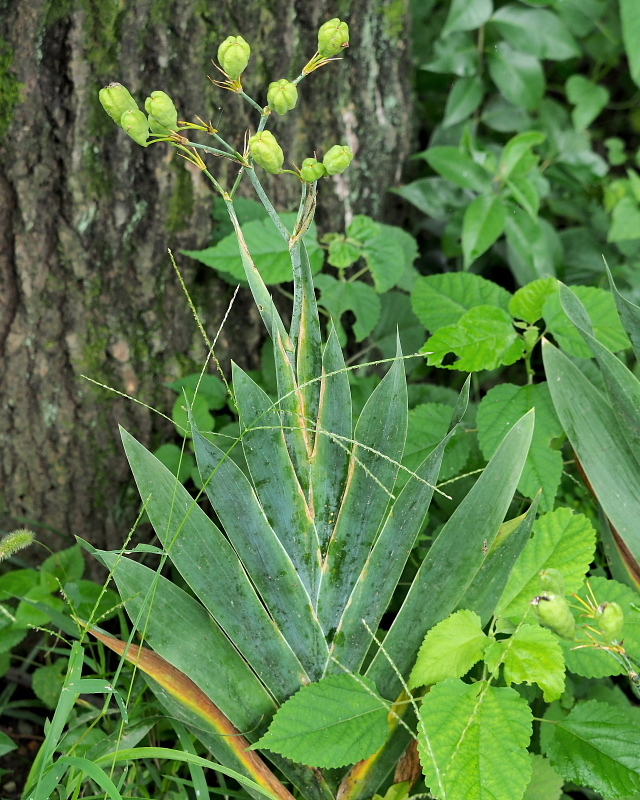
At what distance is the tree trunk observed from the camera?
1181 mm

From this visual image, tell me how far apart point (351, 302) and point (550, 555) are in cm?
59

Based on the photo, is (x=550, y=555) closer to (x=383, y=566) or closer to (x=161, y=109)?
(x=383, y=566)

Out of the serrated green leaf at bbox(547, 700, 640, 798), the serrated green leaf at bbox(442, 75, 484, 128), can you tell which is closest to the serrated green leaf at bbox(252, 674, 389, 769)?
the serrated green leaf at bbox(547, 700, 640, 798)

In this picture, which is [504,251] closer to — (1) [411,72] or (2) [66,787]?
(1) [411,72]

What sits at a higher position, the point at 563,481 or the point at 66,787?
→ the point at 563,481

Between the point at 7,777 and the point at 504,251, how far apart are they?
1.48 metres

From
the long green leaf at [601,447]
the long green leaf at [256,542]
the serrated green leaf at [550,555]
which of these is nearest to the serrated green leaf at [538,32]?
the long green leaf at [601,447]

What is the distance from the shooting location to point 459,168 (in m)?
1.57

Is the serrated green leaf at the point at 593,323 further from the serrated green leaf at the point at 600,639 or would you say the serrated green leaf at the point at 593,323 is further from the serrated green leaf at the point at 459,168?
the serrated green leaf at the point at 459,168

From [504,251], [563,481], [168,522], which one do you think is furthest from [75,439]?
[504,251]

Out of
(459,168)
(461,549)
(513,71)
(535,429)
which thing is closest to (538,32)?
(513,71)

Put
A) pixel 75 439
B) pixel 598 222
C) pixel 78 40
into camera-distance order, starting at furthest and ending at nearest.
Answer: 1. pixel 598 222
2. pixel 75 439
3. pixel 78 40

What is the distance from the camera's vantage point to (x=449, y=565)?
92 centimetres

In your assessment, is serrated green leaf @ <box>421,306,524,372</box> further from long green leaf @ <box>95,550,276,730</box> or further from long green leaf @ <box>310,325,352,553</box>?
long green leaf @ <box>95,550,276,730</box>
